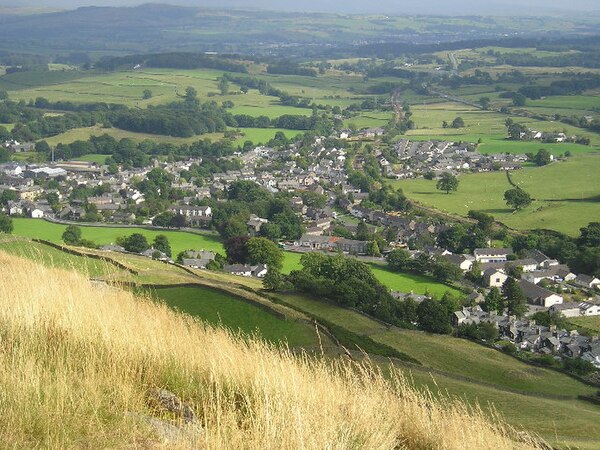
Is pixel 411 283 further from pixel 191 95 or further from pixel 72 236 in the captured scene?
pixel 191 95

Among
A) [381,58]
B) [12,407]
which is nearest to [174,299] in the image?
[12,407]

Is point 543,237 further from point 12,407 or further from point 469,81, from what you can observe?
point 469,81

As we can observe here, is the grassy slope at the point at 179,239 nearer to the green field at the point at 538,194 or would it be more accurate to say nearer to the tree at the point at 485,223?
the tree at the point at 485,223

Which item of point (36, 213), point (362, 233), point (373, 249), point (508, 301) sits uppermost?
point (508, 301)

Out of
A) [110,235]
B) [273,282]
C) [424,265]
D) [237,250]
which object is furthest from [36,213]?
[273,282]

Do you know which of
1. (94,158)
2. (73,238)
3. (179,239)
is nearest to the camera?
(73,238)

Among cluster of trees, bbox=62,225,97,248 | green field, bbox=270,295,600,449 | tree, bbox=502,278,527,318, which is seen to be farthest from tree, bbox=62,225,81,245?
tree, bbox=502,278,527,318
